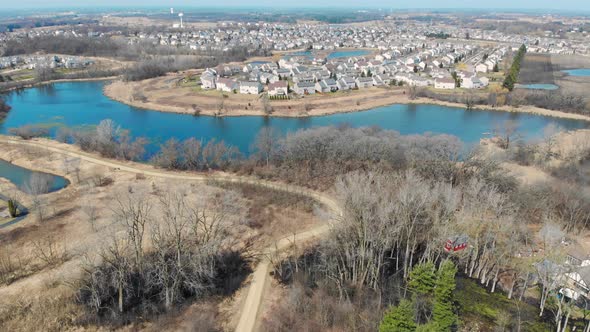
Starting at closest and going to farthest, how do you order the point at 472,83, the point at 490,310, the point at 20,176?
the point at 490,310
the point at 20,176
the point at 472,83

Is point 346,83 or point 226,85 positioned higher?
point 346,83

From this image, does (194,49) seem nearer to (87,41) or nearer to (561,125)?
(87,41)

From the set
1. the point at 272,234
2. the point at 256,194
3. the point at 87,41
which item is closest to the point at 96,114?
the point at 256,194

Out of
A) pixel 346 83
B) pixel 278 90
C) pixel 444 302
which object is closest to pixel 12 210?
pixel 444 302

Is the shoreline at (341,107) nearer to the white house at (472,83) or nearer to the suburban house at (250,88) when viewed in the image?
the suburban house at (250,88)

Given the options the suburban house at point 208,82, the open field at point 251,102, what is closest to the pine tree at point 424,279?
the open field at point 251,102

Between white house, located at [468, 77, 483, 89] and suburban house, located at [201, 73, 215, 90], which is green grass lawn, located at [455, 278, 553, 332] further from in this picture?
suburban house, located at [201, 73, 215, 90]

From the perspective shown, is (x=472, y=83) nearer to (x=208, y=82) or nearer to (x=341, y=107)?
(x=341, y=107)
